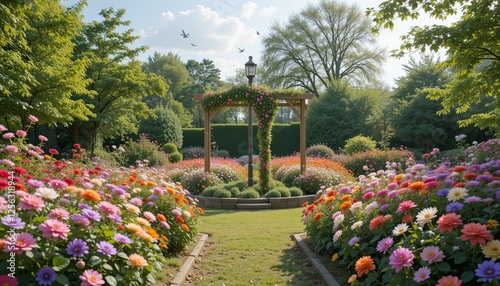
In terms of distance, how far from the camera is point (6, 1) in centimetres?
628

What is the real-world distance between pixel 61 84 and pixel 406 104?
1682 centimetres

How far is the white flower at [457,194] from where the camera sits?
280 centimetres

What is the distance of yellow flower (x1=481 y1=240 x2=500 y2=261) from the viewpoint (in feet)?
6.99

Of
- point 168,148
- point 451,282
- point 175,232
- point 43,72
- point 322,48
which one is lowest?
point 175,232

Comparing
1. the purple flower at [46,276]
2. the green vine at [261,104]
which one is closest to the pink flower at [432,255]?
the purple flower at [46,276]

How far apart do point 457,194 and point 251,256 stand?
2672 mm

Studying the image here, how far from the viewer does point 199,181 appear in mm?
10648

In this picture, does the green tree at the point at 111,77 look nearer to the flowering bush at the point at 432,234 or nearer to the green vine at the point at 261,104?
the green vine at the point at 261,104

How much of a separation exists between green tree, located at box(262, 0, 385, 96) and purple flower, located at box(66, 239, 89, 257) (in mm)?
30431

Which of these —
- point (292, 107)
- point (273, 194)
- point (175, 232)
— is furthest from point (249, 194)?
point (175, 232)

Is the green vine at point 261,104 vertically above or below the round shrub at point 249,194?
above

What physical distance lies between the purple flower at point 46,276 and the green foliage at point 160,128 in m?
19.1

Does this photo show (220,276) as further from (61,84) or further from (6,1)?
(61,84)

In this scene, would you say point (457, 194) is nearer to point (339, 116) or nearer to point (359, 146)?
point (359, 146)
